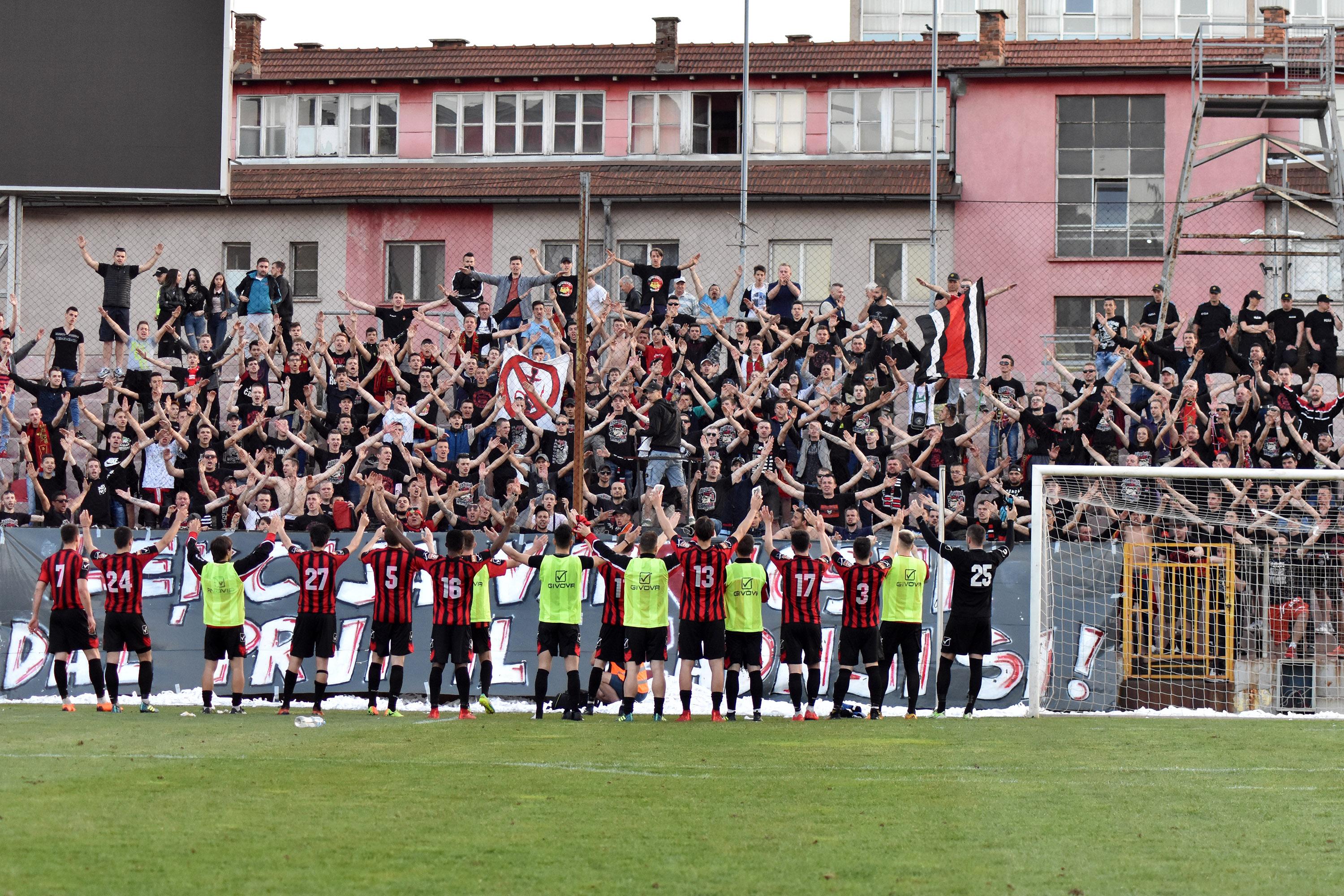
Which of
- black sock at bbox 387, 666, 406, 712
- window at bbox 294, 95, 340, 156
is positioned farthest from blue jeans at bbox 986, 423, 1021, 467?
window at bbox 294, 95, 340, 156

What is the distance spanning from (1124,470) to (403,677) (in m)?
8.44

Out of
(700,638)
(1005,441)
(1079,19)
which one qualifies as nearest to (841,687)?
(700,638)

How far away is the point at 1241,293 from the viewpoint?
3350 cm

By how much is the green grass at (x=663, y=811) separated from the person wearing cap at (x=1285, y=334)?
857 cm

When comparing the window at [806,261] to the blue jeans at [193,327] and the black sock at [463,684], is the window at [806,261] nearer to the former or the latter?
the blue jeans at [193,327]

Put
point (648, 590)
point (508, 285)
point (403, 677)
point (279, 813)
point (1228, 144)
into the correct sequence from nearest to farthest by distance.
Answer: point (279, 813), point (648, 590), point (403, 677), point (508, 285), point (1228, 144)

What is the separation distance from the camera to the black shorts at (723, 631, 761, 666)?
51.4 ft

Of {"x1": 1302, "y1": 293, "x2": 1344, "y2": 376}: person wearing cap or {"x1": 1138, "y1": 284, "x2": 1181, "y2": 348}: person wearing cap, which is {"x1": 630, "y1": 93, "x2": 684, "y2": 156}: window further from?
{"x1": 1302, "y1": 293, "x2": 1344, "y2": 376}: person wearing cap

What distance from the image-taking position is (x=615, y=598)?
51.5 ft

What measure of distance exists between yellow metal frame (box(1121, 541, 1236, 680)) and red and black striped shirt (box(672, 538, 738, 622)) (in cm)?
502

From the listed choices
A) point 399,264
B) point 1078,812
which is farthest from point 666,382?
point 399,264

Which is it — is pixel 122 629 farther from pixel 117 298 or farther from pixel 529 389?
pixel 117 298

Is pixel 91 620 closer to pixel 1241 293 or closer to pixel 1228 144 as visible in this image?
pixel 1228 144

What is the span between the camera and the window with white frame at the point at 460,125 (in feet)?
129
